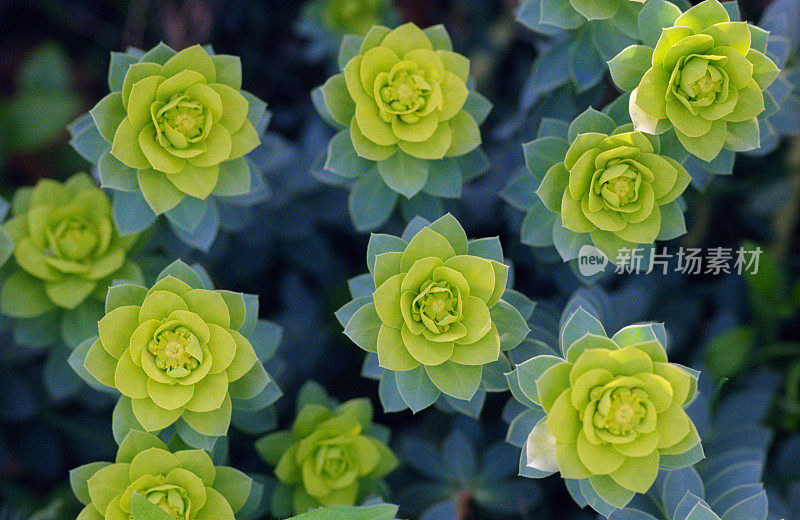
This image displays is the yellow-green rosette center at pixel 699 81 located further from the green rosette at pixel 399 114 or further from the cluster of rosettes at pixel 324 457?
the cluster of rosettes at pixel 324 457

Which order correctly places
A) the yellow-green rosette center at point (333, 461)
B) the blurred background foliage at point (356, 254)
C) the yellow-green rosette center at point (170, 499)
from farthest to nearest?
1. the blurred background foliage at point (356, 254)
2. the yellow-green rosette center at point (333, 461)
3. the yellow-green rosette center at point (170, 499)

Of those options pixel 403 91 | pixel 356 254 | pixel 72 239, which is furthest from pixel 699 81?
pixel 72 239

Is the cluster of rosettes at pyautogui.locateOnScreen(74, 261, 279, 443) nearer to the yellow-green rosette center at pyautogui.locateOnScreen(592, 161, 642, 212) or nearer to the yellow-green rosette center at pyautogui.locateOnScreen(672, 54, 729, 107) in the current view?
the yellow-green rosette center at pyautogui.locateOnScreen(592, 161, 642, 212)

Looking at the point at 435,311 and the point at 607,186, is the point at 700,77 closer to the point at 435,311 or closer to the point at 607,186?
the point at 607,186

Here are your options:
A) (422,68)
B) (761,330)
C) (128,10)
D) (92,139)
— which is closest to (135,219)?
(92,139)

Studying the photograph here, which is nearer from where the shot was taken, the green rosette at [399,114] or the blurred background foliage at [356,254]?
the green rosette at [399,114]

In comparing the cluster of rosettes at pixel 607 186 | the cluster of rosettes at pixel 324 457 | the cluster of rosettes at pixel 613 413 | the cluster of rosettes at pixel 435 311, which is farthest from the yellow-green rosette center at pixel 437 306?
the cluster of rosettes at pixel 324 457
